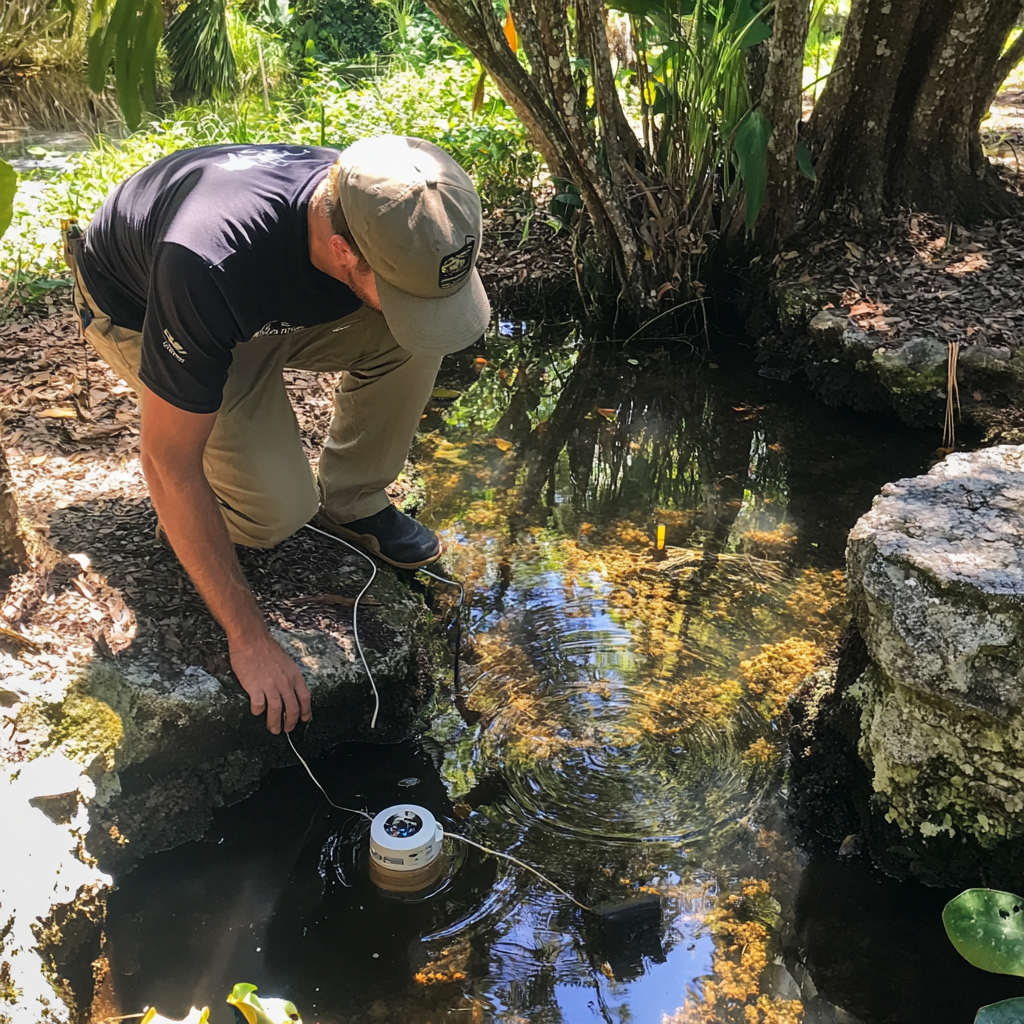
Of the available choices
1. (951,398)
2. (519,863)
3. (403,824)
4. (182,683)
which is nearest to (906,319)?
(951,398)

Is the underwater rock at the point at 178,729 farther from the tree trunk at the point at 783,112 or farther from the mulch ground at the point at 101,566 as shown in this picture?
the tree trunk at the point at 783,112

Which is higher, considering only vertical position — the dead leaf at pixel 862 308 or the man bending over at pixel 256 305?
the man bending over at pixel 256 305

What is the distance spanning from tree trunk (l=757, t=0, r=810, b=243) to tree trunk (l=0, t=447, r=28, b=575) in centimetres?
338

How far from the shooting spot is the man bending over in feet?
6.08

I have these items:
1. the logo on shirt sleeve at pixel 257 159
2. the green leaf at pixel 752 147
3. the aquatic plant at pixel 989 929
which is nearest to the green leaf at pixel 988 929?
the aquatic plant at pixel 989 929

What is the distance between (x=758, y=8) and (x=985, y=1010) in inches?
148

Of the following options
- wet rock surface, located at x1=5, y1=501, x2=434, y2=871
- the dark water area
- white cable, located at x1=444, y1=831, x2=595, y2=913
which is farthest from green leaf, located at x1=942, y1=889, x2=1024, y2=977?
the dark water area

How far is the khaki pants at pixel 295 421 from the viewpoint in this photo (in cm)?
234

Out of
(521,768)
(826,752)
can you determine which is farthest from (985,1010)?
(521,768)

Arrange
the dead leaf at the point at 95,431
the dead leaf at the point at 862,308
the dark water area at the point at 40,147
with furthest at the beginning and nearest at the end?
the dark water area at the point at 40,147 < the dead leaf at the point at 862,308 < the dead leaf at the point at 95,431

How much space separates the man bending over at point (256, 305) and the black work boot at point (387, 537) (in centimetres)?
24

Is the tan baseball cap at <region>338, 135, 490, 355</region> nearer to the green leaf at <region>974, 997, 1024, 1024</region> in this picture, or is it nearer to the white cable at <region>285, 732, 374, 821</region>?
the white cable at <region>285, 732, 374, 821</region>

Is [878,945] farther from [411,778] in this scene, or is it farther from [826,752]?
[411,778]

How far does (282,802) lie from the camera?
7.23 feet
